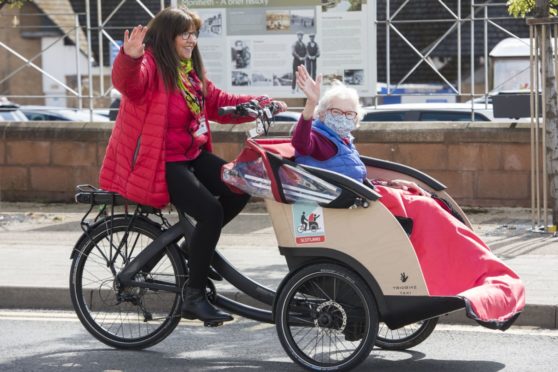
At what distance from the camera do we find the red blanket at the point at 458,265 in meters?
5.82

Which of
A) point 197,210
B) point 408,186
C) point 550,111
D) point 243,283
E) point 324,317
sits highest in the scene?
point 550,111

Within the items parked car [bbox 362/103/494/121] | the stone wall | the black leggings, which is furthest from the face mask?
parked car [bbox 362/103/494/121]

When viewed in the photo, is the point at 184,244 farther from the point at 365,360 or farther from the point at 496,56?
the point at 496,56

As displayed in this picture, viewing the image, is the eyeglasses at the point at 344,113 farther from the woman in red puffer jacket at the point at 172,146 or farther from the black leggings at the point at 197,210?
the black leggings at the point at 197,210

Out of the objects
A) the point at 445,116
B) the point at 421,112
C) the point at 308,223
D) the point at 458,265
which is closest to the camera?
the point at 458,265

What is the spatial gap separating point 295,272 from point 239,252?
403 cm

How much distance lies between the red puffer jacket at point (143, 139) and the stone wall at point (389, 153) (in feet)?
20.6

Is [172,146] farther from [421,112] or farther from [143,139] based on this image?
[421,112]

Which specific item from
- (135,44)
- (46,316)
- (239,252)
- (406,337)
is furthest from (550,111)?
(135,44)

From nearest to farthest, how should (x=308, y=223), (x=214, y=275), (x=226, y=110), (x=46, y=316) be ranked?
(x=308, y=223), (x=226, y=110), (x=214, y=275), (x=46, y=316)

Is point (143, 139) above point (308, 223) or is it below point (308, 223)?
above

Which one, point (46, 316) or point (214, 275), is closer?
point (214, 275)

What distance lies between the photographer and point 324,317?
6164 mm

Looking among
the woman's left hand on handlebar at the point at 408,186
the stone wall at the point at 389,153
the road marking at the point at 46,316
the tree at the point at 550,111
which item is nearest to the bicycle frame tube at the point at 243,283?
the woman's left hand on handlebar at the point at 408,186
